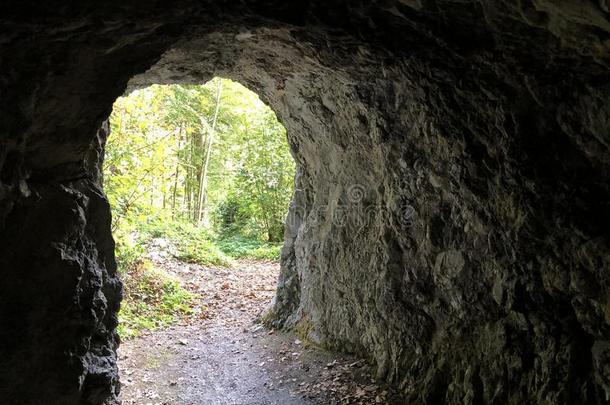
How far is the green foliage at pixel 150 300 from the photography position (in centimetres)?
1078

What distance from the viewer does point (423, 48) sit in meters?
4.68

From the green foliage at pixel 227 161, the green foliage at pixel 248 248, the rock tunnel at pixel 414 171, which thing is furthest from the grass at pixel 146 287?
the rock tunnel at pixel 414 171

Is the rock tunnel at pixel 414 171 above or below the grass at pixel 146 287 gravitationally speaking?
above

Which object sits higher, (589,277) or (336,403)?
(589,277)

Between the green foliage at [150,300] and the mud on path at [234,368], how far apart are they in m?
0.36

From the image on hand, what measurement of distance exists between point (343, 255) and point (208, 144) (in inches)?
513

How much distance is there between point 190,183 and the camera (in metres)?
21.9

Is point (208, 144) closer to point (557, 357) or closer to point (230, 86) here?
point (230, 86)

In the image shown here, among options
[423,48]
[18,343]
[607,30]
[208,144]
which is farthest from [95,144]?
[208,144]

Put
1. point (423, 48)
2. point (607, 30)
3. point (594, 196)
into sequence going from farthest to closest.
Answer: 1. point (423, 48)
2. point (594, 196)
3. point (607, 30)

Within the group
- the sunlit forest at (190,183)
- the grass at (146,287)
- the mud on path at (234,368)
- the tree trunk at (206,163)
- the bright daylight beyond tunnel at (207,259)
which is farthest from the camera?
the tree trunk at (206,163)

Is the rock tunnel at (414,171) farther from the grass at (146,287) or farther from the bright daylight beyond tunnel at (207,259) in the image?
the grass at (146,287)

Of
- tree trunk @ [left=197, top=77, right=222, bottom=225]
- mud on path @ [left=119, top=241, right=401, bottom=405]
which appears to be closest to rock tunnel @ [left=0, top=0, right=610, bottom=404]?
mud on path @ [left=119, top=241, right=401, bottom=405]

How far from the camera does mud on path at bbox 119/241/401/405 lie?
7.81m
